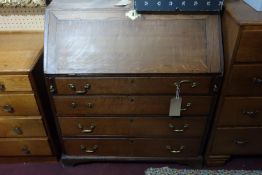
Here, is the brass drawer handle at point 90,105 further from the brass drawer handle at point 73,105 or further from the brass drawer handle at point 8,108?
the brass drawer handle at point 8,108

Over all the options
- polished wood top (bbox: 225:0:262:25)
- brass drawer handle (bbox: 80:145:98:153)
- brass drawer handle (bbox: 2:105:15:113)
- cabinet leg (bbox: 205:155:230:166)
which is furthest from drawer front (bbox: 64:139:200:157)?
polished wood top (bbox: 225:0:262:25)

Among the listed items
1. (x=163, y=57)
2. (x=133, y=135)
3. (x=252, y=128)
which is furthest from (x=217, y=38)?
(x=133, y=135)

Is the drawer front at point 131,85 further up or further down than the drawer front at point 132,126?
further up

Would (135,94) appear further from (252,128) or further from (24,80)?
(252,128)

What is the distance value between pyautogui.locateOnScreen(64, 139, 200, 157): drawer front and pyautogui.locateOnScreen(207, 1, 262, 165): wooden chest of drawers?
0.47ft

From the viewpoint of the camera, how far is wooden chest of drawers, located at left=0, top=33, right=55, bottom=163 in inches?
48.7

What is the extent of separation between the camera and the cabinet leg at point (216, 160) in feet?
5.05

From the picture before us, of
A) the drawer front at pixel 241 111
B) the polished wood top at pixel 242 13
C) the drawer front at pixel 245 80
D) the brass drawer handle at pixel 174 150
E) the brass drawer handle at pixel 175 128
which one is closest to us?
the polished wood top at pixel 242 13

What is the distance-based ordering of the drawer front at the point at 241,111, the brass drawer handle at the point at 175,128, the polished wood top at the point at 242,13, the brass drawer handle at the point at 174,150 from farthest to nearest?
the brass drawer handle at the point at 174,150 < the brass drawer handle at the point at 175,128 < the drawer front at the point at 241,111 < the polished wood top at the point at 242,13

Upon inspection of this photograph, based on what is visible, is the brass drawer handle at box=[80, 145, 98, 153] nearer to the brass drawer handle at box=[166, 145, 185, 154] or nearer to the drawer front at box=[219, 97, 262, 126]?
the brass drawer handle at box=[166, 145, 185, 154]

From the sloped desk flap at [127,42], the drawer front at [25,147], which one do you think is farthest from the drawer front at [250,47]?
the drawer front at [25,147]

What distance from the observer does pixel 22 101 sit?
131cm

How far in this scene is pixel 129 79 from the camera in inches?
47.3

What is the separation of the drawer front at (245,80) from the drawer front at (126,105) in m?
0.13
